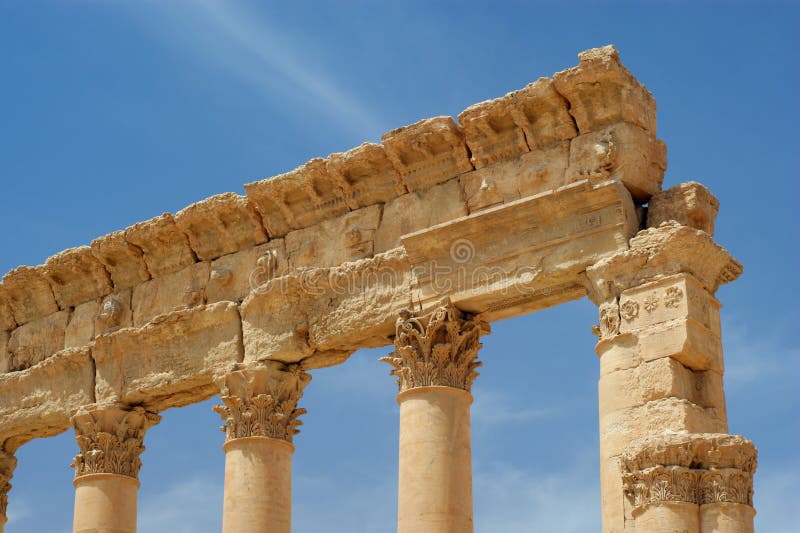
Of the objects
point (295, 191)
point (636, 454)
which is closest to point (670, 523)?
point (636, 454)

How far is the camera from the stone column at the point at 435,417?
62.3ft

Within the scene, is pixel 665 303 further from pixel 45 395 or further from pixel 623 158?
pixel 45 395

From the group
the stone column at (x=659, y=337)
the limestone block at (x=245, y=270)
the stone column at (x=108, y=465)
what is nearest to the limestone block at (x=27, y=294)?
the stone column at (x=108, y=465)

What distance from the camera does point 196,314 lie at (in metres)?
22.3

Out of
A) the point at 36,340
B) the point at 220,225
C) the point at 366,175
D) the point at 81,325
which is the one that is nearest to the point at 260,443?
the point at 220,225

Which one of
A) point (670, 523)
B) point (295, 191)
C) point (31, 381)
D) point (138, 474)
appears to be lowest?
point (670, 523)

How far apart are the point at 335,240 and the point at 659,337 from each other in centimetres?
540

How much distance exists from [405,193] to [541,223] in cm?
235

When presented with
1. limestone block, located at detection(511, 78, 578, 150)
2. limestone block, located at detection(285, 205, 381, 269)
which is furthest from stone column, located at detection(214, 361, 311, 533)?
limestone block, located at detection(511, 78, 578, 150)

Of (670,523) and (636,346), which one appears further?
(636,346)

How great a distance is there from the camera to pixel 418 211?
20.6 meters

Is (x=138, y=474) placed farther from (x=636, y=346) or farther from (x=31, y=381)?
(x=636, y=346)

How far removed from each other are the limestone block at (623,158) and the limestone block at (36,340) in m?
9.18

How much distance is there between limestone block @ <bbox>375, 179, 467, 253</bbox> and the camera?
20234 millimetres
